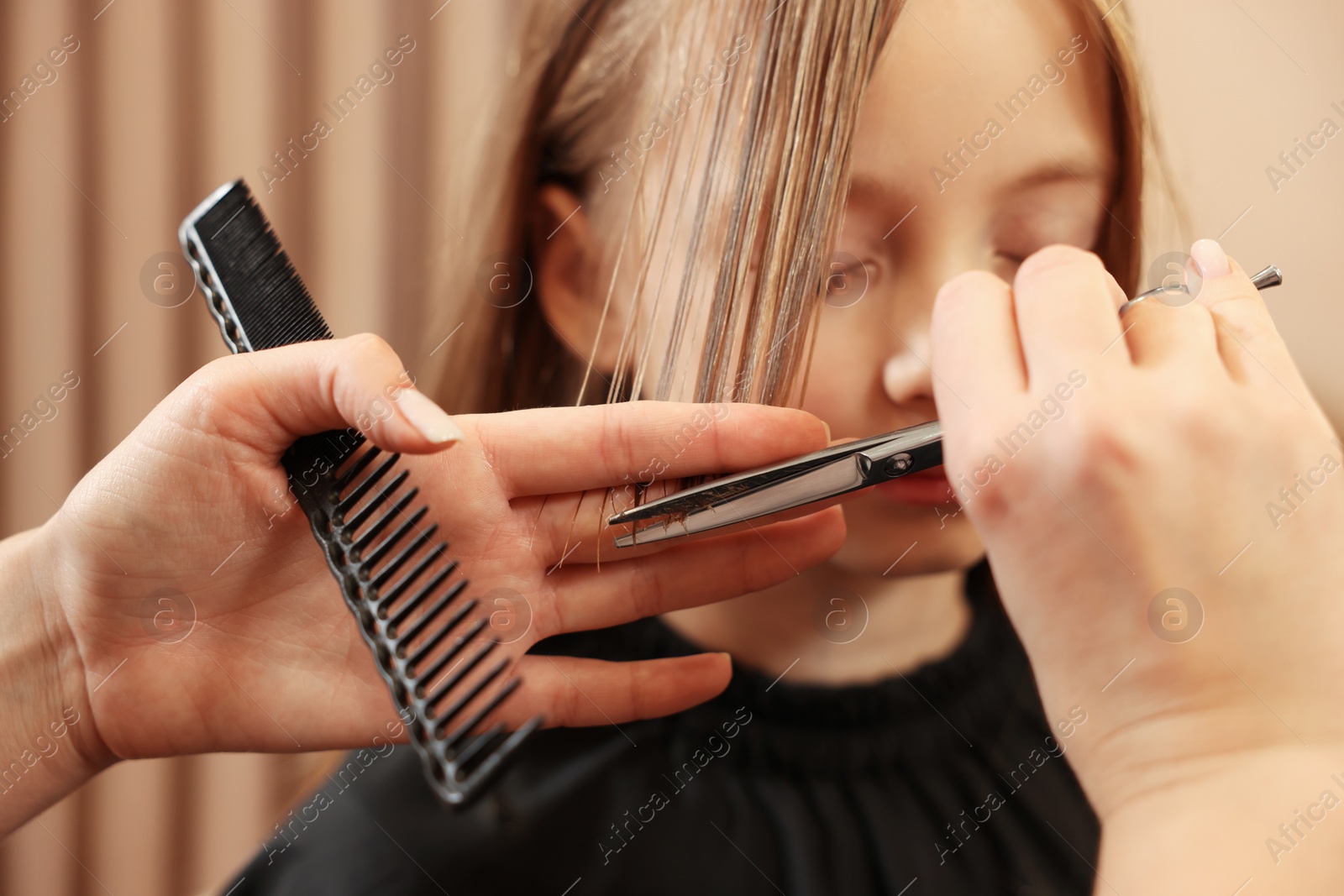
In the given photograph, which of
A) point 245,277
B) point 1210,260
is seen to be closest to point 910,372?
point 1210,260

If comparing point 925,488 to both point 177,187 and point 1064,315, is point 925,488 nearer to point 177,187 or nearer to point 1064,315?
point 1064,315

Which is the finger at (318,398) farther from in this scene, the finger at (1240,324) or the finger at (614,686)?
the finger at (1240,324)

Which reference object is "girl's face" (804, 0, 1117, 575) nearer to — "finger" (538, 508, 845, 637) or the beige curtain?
"finger" (538, 508, 845, 637)

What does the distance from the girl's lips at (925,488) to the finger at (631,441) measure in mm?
111

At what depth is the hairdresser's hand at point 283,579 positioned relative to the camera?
43 centimetres

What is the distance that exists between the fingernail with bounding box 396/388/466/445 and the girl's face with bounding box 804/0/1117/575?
233mm

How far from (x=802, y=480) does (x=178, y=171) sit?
66 cm

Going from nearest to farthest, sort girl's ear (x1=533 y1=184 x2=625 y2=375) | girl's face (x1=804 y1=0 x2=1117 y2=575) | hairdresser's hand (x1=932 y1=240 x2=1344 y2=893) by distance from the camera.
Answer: hairdresser's hand (x1=932 y1=240 x2=1344 y2=893) < girl's face (x1=804 y1=0 x2=1117 y2=575) < girl's ear (x1=533 y1=184 x2=625 y2=375)

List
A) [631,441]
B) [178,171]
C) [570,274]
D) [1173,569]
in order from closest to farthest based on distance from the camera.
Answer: [1173,569]
[631,441]
[570,274]
[178,171]

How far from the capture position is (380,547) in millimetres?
413

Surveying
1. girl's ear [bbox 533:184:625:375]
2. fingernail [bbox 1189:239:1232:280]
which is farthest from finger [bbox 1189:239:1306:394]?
girl's ear [bbox 533:184:625:375]

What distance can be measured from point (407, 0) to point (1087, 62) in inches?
21.6

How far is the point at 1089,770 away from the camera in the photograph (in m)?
0.35

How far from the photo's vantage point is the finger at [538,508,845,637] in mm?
465
